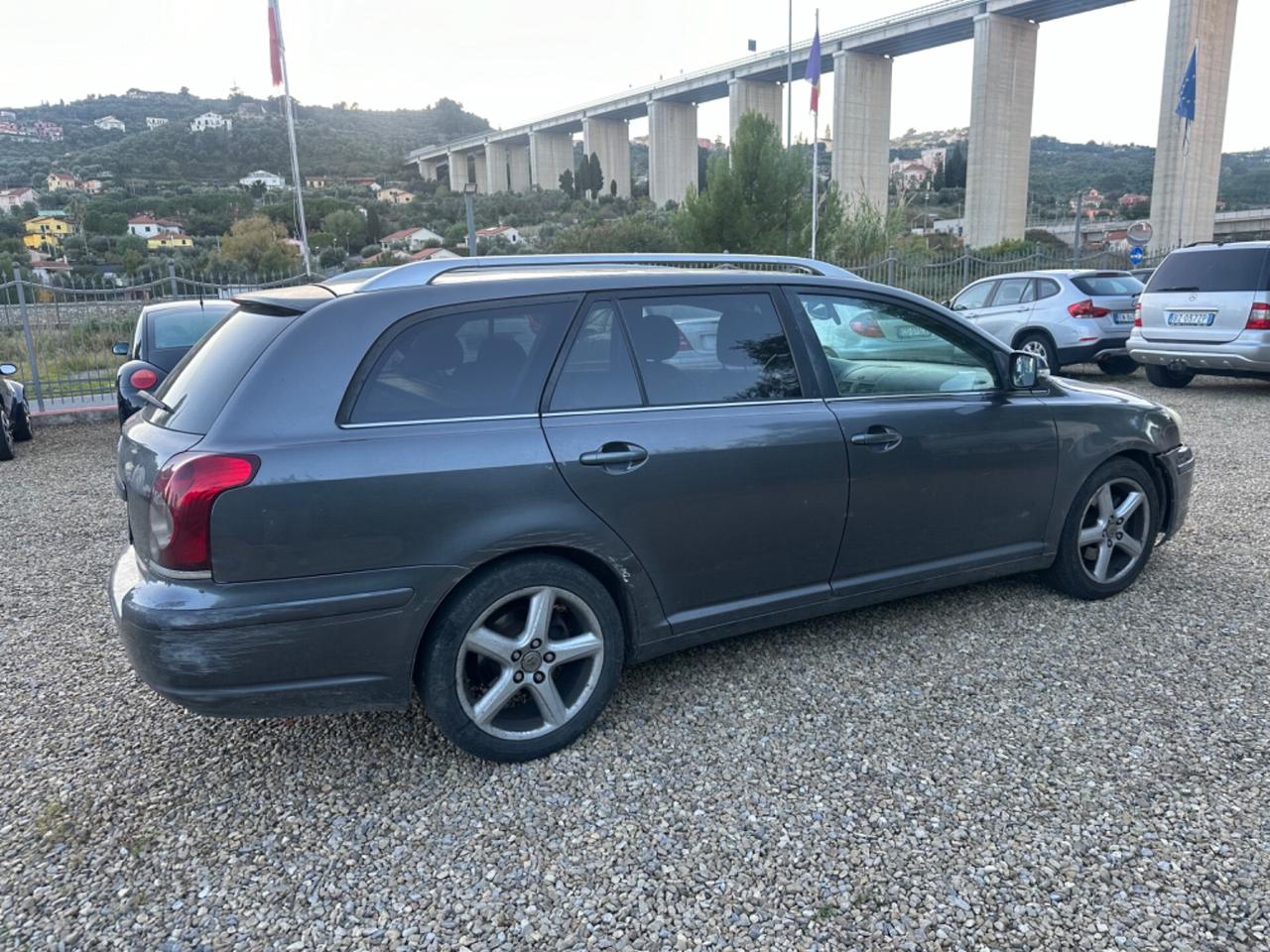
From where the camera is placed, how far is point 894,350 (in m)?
4.04

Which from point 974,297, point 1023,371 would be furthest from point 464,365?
point 974,297

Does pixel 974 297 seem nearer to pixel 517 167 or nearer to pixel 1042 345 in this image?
pixel 1042 345

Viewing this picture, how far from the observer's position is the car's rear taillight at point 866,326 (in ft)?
12.8

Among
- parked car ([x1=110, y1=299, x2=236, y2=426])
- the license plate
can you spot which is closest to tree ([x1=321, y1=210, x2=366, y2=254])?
parked car ([x1=110, y1=299, x2=236, y2=426])

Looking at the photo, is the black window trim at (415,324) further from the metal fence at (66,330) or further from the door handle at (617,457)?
the metal fence at (66,330)

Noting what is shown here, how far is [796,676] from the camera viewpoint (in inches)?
143

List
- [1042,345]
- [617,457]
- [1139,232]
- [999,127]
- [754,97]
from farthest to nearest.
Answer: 1. [754,97]
2. [999,127]
3. [1139,232]
4. [1042,345]
5. [617,457]

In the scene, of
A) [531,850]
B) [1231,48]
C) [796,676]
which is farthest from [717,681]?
[1231,48]

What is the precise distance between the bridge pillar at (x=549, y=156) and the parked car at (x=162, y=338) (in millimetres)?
93235

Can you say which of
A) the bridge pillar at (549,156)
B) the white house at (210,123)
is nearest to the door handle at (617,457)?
the white house at (210,123)

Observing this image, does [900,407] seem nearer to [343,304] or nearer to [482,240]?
[343,304]

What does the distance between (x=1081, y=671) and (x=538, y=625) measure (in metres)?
2.19

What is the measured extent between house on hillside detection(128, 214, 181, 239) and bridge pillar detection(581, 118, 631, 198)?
146 ft

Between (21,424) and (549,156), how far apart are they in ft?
311
